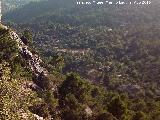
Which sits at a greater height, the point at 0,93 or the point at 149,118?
the point at 0,93

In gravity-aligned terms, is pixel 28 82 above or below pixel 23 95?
below

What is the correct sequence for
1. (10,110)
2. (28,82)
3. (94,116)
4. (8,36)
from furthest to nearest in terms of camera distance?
1. (8,36)
2. (28,82)
3. (94,116)
4. (10,110)

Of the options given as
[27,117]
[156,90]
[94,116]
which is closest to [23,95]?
[27,117]

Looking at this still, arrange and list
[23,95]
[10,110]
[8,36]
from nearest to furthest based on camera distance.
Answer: [10,110] < [23,95] < [8,36]

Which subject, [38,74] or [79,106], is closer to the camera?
[79,106]

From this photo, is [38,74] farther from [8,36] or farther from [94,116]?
[94,116]

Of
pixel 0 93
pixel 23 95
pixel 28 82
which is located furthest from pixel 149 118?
pixel 0 93

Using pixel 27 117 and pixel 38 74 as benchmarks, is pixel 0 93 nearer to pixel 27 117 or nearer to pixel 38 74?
pixel 27 117

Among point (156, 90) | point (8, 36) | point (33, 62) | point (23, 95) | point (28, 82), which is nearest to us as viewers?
point (23, 95)

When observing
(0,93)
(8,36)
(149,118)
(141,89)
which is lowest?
(141,89)
